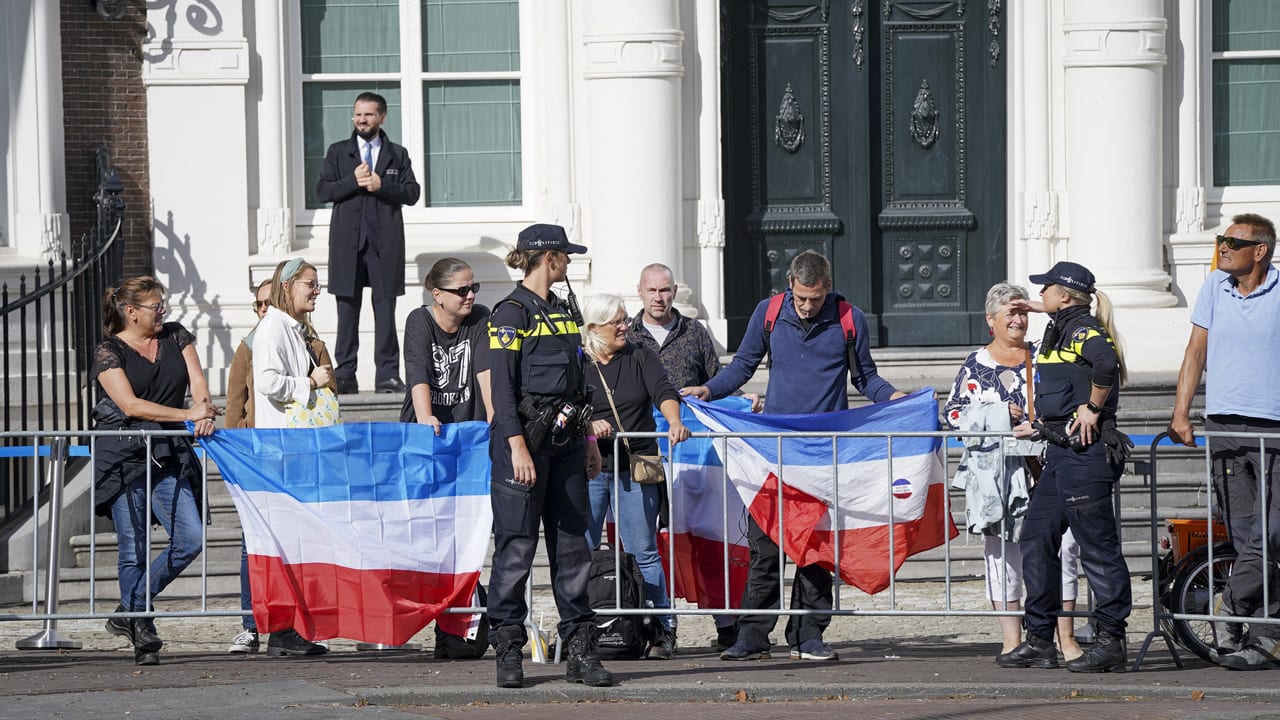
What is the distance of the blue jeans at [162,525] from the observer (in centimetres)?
882

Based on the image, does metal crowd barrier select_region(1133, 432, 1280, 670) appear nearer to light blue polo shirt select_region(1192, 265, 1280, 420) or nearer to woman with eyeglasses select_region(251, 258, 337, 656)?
light blue polo shirt select_region(1192, 265, 1280, 420)

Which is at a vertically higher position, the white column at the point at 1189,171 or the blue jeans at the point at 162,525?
the white column at the point at 1189,171

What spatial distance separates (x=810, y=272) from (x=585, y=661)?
2226 mm

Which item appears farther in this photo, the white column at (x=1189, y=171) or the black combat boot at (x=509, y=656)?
the white column at (x=1189, y=171)

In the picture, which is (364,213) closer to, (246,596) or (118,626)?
(246,596)

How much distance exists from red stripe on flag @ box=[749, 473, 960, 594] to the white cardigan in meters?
2.27

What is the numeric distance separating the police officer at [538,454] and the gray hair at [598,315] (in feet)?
2.75

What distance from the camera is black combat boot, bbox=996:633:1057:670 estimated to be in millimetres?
8336

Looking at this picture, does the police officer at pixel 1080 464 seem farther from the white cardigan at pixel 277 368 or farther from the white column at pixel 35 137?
the white column at pixel 35 137

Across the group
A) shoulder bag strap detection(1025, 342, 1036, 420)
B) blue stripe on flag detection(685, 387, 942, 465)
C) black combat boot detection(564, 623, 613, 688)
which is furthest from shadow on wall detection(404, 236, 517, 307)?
black combat boot detection(564, 623, 613, 688)

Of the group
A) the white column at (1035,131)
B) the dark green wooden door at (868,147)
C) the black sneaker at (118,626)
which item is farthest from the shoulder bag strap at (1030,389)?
the dark green wooden door at (868,147)

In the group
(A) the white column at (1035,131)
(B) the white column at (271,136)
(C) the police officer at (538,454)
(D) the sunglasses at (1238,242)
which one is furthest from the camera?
(A) the white column at (1035,131)

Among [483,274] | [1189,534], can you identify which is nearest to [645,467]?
[1189,534]

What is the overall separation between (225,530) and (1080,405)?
18.2 ft
